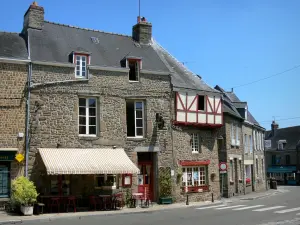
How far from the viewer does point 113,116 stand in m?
20.3

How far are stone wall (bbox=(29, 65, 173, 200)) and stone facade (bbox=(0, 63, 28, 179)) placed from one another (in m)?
0.49

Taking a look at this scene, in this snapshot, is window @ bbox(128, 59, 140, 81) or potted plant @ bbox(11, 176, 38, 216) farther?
window @ bbox(128, 59, 140, 81)

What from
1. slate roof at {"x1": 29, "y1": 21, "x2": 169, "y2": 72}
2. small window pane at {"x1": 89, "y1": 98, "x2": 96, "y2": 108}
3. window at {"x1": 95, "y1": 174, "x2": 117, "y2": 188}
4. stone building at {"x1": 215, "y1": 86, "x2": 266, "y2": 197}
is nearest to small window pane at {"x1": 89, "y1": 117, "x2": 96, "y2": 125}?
small window pane at {"x1": 89, "y1": 98, "x2": 96, "y2": 108}

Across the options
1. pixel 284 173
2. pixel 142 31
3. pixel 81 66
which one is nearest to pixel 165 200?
pixel 81 66

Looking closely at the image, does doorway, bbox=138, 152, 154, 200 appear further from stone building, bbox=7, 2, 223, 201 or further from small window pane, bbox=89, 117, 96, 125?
small window pane, bbox=89, 117, 96, 125

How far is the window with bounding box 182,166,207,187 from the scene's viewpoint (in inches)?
893

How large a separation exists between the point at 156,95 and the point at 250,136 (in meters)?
15.5

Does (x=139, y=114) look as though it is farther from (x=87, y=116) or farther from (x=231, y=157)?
(x=231, y=157)

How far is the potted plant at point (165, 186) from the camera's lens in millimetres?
20938

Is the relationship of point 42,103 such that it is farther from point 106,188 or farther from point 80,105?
point 106,188

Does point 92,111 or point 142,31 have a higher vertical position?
point 142,31

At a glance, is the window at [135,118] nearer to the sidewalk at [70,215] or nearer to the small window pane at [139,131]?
the small window pane at [139,131]

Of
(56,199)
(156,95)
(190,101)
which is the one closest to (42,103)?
(56,199)

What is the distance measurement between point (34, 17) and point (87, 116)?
5928 mm
